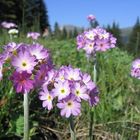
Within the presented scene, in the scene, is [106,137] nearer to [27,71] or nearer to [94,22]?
[27,71]

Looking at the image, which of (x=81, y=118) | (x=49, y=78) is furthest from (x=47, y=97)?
(x=81, y=118)

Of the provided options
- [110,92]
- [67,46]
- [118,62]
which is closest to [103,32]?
[110,92]

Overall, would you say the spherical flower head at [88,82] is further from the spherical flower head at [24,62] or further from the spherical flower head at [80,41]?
the spherical flower head at [80,41]

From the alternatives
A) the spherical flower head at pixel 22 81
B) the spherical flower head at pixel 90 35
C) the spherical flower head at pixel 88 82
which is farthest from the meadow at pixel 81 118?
the spherical flower head at pixel 22 81

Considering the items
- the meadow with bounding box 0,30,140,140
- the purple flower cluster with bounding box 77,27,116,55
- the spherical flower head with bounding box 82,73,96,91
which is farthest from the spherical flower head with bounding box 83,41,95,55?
the spherical flower head with bounding box 82,73,96,91

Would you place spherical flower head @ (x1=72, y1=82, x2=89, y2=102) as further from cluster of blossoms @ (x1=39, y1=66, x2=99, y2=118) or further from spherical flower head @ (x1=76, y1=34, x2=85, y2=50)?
spherical flower head @ (x1=76, y1=34, x2=85, y2=50)

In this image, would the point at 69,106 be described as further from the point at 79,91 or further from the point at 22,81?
the point at 22,81
